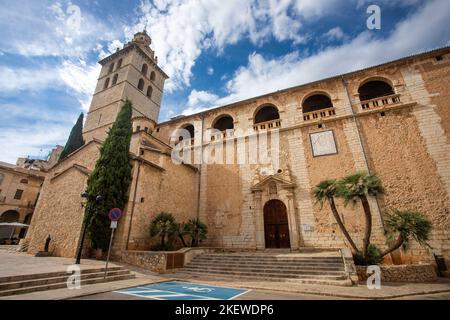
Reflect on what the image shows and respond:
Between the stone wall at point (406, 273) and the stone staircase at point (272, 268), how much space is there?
120 cm

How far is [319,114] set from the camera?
514 inches

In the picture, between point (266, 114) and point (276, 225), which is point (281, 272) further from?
point (266, 114)

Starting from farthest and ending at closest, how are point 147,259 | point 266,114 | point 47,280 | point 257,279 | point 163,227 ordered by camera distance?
1. point 266,114
2. point 163,227
3. point 147,259
4. point 257,279
5. point 47,280

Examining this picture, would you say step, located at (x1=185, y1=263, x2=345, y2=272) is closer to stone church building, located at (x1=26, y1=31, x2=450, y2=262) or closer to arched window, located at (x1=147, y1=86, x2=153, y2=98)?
stone church building, located at (x1=26, y1=31, x2=450, y2=262)

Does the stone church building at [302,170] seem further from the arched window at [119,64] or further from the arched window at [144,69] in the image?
the arched window at [119,64]

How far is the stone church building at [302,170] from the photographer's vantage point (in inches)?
389

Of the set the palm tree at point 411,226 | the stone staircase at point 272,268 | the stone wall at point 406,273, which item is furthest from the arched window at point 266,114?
the stone wall at point 406,273

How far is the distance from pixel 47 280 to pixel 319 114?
578 inches

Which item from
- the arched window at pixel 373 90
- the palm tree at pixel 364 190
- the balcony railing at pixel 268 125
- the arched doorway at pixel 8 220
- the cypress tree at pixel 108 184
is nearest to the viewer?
the palm tree at pixel 364 190

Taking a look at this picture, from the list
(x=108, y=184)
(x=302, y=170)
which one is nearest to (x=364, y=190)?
(x=302, y=170)

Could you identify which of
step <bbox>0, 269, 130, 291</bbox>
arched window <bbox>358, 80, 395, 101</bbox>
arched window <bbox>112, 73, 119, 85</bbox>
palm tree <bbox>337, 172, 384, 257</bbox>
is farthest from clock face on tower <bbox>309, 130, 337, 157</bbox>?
arched window <bbox>112, 73, 119, 85</bbox>

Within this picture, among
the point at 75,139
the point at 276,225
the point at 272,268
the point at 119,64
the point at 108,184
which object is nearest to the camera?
the point at 272,268
